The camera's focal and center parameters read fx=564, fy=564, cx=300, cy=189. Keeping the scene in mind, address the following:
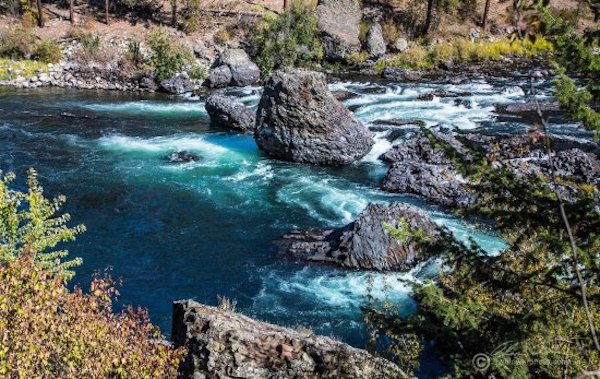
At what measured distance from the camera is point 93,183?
30.6m

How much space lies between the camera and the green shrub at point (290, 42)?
193ft

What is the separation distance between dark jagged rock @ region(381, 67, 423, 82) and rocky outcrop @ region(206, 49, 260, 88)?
42.9ft

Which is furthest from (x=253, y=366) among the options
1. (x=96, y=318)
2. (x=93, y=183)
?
(x=93, y=183)

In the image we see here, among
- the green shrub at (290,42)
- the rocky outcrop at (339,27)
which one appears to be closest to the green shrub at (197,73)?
the green shrub at (290,42)

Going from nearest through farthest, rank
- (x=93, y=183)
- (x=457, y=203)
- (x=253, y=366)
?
(x=253, y=366)
(x=457, y=203)
(x=93, y=183)

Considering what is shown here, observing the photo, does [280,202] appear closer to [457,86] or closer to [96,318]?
[96,318]

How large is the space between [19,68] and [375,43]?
37965 mm

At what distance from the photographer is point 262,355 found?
39.7 ft

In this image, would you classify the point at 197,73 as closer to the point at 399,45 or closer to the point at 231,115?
the point at 231,115

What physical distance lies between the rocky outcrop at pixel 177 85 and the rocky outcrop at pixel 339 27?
17.6 metres

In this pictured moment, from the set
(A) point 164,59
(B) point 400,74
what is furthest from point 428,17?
(A) point 164,59

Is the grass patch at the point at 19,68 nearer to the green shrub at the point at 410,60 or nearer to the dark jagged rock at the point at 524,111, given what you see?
the green shrub at the point at 410,60

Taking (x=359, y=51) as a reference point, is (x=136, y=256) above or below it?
below

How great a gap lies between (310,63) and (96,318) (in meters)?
51.1
